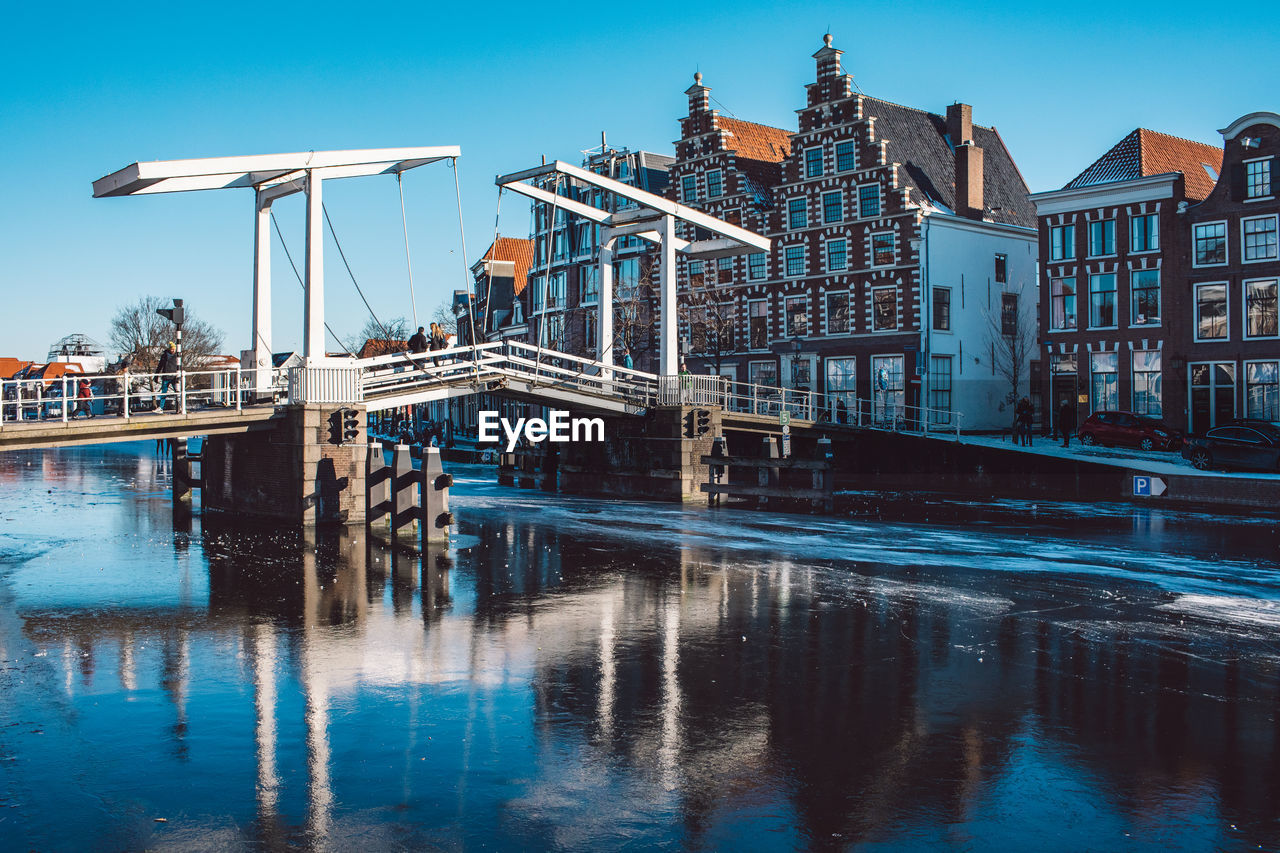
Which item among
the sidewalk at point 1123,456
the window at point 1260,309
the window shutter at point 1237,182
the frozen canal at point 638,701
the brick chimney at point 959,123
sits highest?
the brick chimney at point 959,123

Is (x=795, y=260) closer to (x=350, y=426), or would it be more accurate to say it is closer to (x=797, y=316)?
(x=797, y=316)

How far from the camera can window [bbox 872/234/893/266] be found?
145 feet

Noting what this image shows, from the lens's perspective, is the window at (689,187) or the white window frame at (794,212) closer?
the white window frame at (794,212)

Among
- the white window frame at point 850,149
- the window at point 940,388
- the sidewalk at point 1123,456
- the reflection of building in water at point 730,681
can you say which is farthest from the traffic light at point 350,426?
the white window frame at point 850,149

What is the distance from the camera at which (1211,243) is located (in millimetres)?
36625

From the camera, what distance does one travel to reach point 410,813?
621cm

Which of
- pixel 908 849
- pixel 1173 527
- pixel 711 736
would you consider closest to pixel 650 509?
pixel 1173 527

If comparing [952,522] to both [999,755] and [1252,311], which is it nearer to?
[999,755]

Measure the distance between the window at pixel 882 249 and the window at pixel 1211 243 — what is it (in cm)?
1124

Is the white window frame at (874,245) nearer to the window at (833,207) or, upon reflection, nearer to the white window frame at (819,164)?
the window at (833,207)

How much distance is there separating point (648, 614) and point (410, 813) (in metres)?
6.21

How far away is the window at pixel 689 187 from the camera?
51.5 m

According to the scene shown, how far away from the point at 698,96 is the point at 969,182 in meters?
12.8

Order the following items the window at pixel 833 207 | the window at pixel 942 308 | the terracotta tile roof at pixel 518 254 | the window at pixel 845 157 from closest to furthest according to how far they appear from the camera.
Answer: the window at pixel 942 308, the window at pixel 845 157, the window at pixel 833 207, the terracotta tile roof at pixel 518 254
